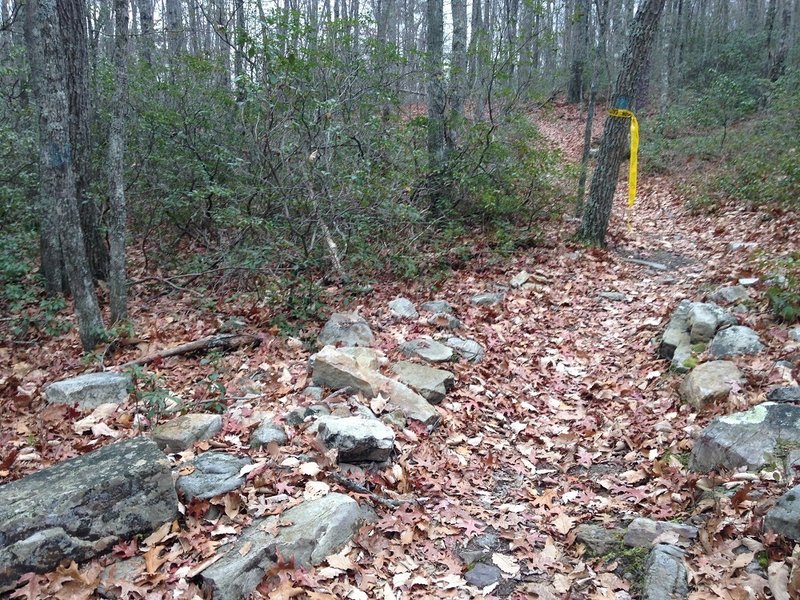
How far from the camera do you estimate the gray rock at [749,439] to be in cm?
391

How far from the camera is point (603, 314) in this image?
7.84 meters

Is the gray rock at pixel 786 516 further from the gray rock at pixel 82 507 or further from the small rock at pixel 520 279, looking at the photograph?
the small rock at pixel 520 279

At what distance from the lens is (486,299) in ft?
26.7

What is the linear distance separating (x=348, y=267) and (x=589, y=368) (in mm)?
3748

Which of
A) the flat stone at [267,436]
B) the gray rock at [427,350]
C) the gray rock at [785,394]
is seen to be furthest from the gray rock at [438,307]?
the gray rock at [785,394]

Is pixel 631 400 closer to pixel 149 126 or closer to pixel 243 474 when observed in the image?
pixel 243 474

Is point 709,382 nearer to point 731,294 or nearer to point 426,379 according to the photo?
point 731,294

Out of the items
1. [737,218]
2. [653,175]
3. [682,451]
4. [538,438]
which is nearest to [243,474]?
[538,438]

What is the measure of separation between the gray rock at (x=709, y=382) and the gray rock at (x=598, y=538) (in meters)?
1.77

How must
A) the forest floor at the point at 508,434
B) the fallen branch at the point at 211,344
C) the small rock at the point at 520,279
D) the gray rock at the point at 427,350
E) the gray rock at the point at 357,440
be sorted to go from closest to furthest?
the forest floor at the point at 508,434
the gray rock at the point at 357,440
the gray rock at the point at 427,350
the fallen branch at the point at 211,344
the small rock at the point at 520,279

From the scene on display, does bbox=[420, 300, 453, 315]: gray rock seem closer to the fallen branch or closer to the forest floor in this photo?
the forest floor

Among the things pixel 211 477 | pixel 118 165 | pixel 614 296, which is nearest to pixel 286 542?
pixel 211 477

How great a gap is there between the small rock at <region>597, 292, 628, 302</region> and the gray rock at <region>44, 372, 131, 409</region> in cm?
620

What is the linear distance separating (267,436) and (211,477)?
659 millimetres
